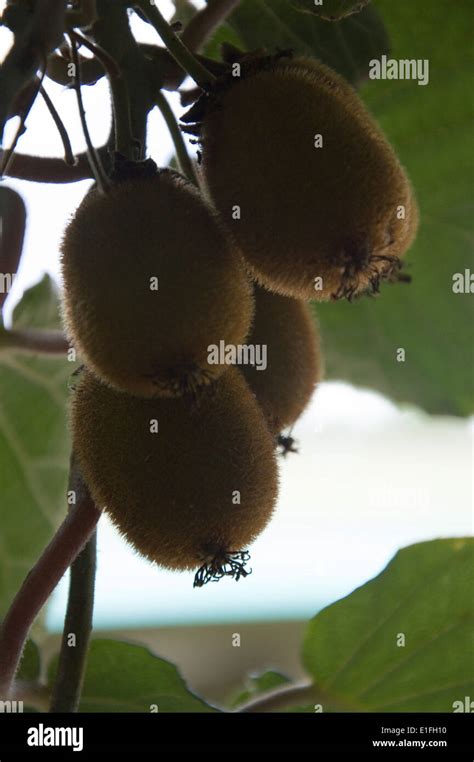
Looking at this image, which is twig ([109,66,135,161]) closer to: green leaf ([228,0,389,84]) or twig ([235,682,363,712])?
green leaf ([228,0,389,84])

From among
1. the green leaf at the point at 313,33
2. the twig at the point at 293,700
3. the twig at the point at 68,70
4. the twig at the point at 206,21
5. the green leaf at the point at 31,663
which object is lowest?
the twig at the point at 293,700

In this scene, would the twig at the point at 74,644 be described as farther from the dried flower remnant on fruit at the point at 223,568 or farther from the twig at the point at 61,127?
the twig at the point at 61,127

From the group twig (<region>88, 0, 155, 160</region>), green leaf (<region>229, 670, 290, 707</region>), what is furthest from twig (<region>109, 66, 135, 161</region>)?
Result: green leaf (<region>229, 670, 290, 707</region>)

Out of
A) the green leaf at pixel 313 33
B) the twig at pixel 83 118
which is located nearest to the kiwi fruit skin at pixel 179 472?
the twig at pixel 83 118

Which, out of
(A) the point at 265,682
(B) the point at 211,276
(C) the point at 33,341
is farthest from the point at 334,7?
(A) the point at 265,682

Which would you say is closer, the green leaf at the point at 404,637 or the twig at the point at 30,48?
the twig at the point at 30,48

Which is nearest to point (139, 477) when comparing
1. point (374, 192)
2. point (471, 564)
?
point (374, 192)

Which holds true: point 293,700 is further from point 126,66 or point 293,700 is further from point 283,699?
point 126,66
